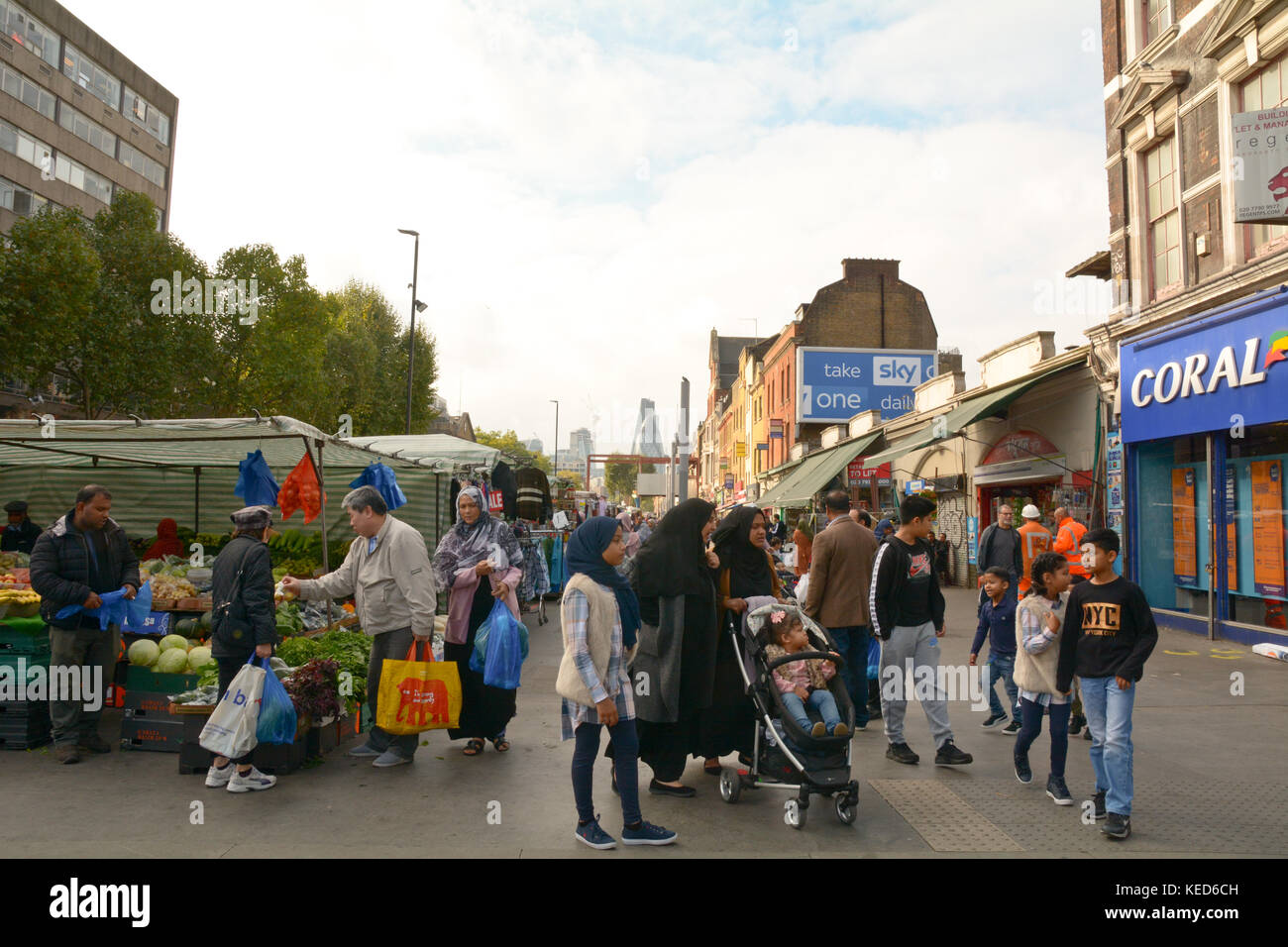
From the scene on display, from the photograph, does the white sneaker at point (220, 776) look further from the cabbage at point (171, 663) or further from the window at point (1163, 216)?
the window at point (1163, 216)

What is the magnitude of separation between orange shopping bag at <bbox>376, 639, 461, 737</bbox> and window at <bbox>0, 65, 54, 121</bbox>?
39.1 metres

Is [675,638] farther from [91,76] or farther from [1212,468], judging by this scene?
[91,76]

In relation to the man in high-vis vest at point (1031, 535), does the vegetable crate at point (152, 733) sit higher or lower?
lower

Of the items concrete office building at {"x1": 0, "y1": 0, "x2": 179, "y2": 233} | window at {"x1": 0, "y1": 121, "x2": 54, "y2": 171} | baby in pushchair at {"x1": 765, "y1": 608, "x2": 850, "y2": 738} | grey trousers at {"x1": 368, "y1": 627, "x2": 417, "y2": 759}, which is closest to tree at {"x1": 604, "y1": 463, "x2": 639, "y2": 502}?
concrete office building at {"x1": 0, "y1": 0, "x2": 179, "y2": 233}

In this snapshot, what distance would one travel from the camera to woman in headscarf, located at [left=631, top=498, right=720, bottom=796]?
5090 millimetres

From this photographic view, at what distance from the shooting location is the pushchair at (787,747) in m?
4.86

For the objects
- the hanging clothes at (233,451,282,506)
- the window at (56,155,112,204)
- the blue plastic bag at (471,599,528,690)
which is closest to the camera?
the blue plastic bag at (471,599,528,690)

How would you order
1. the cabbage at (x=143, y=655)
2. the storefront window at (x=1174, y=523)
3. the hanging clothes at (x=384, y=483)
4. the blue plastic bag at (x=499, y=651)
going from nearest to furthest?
1. the blue plastic bag at (x=499, y=651)
2. the cabbage at (x=143, y=655)
3. the hanging clothes at (x=384, y=483)
4. the storefront window at (x=1174, y=523)

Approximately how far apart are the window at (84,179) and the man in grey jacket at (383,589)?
132 ft

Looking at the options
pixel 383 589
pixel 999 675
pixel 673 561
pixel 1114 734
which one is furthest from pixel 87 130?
pixel 1114 734

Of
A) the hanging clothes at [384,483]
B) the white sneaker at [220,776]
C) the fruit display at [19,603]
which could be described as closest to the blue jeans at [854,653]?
the white sneaker at [220,776]

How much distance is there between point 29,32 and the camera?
34500 mm

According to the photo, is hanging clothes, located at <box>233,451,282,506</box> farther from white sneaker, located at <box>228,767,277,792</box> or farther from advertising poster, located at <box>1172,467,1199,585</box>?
advertising poster, located at <box>1172,467,1199,585</box>
